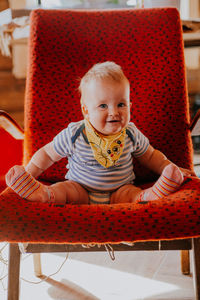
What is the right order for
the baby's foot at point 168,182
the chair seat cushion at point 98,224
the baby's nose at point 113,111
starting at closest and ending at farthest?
the chair seat cushion at point 98,224, the baby's foot at point 168,182, the baby's nose at point 113,111

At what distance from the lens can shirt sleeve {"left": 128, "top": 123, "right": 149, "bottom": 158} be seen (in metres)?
1.13

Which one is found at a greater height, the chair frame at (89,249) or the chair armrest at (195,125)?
the chair armrest at (195,125)

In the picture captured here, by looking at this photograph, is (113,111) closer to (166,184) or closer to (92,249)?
(166,184)

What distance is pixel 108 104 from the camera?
0.99 meters

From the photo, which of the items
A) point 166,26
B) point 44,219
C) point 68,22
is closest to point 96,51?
point 68,22

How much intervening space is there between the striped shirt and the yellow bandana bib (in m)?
0.02

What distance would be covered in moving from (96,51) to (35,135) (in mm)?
394

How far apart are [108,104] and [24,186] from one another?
1.08 feet

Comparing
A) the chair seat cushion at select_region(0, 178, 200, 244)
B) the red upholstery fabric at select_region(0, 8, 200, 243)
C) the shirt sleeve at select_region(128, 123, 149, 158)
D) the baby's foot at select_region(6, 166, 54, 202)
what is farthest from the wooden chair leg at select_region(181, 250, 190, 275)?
the baby's foot at select_region(6, 166, 54, 202)

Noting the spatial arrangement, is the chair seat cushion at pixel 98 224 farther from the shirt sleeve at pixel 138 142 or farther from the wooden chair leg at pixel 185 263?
the wooden chair leg at pixel 185 263

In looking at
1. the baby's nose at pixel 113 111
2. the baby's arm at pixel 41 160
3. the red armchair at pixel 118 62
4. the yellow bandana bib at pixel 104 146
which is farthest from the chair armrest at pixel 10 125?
the baby's nose at pixel 113 111

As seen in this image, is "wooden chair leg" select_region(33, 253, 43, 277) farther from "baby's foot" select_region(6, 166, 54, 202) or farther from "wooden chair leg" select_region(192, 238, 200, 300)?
"wooden chair leg" select_region(192, 238, 200, 300)

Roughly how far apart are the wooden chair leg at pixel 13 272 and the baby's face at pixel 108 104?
41 cm

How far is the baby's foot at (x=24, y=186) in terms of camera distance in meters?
0.85
